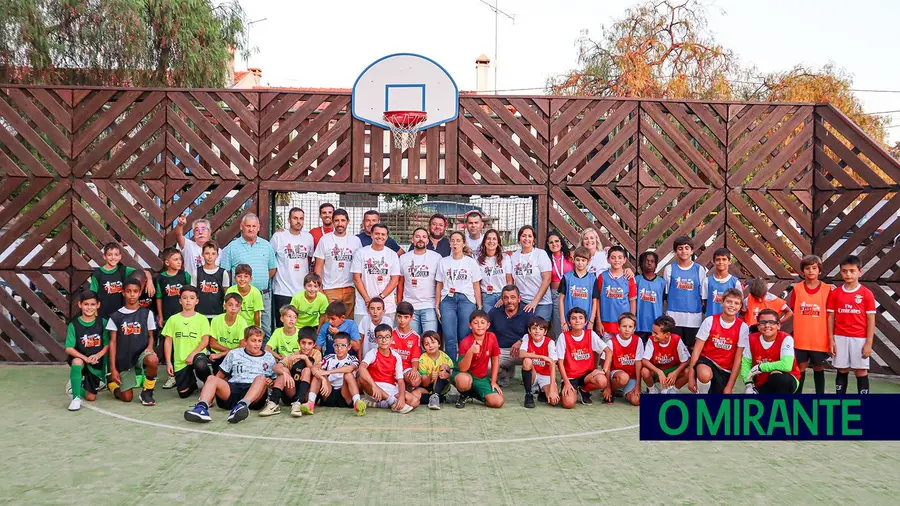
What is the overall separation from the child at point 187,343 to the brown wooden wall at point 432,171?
79.8 inches

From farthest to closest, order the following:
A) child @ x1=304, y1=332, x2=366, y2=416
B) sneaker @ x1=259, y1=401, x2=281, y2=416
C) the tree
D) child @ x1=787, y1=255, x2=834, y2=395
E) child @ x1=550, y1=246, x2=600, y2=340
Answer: the tree → child @ x1=550, y1=246, x2=600, y2=340 → child @ x1=787, y1=255, x2=834, y2=395 → child @ x1=304, y1=332, x2=366, y2=416 → sneaker @ x1=259, y1=401, x2=281, y2=416

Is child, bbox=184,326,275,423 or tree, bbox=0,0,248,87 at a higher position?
tree, bbox=0,0,248,87

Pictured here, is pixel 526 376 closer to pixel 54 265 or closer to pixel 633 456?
pixel 633 456

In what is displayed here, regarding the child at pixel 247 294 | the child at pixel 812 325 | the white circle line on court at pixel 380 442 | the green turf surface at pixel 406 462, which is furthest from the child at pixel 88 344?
the child at pixel 812 325

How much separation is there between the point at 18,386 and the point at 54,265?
1.89 meters

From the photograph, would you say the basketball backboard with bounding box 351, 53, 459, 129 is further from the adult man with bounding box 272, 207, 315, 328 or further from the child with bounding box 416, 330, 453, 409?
the child with bounding box 416, 330, 453, 409

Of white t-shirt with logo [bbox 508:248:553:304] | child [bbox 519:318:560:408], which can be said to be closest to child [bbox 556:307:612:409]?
child [bbox 519:318:560:408]

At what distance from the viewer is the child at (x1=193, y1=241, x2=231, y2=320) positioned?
8.30 metres

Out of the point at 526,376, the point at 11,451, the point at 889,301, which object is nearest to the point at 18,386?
the point at 11,451

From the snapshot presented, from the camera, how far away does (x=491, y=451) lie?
594 centimetres

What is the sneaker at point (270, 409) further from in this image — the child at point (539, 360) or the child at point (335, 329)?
the child at point (539, 360)

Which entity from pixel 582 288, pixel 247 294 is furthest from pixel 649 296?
pixel 247 294

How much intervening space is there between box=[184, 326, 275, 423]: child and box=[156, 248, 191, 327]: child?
1.25 meters

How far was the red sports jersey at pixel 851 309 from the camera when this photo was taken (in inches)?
310
